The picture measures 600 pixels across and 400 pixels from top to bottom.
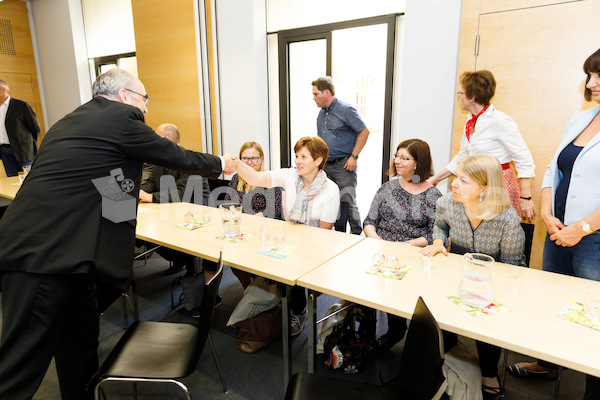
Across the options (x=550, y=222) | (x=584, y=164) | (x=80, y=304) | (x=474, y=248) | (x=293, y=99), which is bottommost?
(x=80, y=304)

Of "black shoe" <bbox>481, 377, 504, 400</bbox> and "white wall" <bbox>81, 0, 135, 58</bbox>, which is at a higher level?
"white wall" <bbox>81, 0, 135, 58</bbox>

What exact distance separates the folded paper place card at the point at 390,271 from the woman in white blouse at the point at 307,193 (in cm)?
83

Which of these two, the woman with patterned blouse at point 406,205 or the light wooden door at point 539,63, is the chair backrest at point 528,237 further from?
the light wooden door at point 539,63

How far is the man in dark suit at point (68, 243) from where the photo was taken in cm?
151

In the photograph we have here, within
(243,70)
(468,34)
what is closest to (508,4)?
(468,34)

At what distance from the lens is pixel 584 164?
1779 millimetres

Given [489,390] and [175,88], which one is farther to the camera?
[175,88]

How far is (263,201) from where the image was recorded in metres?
2.98

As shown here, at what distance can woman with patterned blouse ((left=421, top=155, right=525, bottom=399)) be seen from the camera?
181cm

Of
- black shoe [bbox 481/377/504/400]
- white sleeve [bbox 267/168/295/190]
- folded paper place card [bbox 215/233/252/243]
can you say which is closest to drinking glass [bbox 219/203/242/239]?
folded paper place card [bbox 215/233/252/243]

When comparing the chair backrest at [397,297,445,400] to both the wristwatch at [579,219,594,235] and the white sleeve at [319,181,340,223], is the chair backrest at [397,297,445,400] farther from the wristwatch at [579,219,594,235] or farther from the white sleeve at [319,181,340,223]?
the white sleeve at [319,181,340,223]

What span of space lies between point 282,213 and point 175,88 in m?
3.14

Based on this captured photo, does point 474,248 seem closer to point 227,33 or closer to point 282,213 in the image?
point 282,213

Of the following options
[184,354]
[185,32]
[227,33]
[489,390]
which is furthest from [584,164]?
[185,32]
